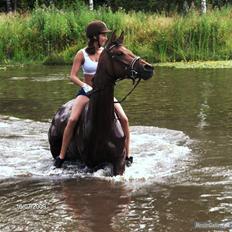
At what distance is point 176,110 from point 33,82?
7129 mm

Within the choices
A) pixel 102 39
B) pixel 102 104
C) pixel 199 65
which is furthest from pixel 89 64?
pixel 199 65

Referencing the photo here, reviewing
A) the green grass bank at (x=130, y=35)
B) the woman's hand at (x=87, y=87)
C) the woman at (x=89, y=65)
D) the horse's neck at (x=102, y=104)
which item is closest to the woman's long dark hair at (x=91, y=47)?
the woman at (x=89, y=65)

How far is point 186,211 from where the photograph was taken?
5.70 meters

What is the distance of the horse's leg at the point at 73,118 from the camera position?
7.51 m

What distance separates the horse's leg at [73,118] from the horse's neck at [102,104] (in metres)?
0.38

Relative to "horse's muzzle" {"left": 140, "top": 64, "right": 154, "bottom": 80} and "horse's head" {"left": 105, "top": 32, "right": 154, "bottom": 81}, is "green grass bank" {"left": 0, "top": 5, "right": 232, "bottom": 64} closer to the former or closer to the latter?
"horse's head" {"left": 105, "top": 32, "right": 154, "bottom": 81}

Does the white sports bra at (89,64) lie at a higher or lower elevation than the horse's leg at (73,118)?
higher

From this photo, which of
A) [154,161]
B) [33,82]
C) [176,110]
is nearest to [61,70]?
[33,82]

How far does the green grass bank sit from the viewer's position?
2369 centimetres

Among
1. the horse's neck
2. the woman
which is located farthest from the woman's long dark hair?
the horse's neck

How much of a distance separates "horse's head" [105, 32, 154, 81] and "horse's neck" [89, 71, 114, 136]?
0.57 ft

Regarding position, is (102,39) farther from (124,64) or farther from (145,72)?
(145,72)

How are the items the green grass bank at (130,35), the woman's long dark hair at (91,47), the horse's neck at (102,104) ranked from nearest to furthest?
the horse's neck at (102,104), the woman's long dark hair at (91,47), the green grass bank at (130,35)

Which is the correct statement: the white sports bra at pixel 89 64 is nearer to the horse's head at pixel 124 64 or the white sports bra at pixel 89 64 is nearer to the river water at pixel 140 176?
the horse's head at pixel 124 64
